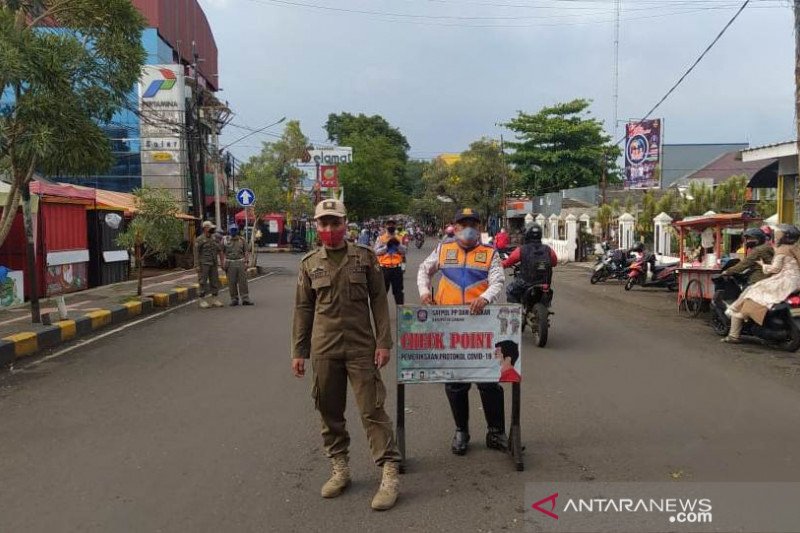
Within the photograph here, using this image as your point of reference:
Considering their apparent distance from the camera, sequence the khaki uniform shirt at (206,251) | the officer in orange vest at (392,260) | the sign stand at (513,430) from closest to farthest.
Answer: the sign stand at (513,430) → the officer in orange vest at (392,260) → the khaki uniform shirt at (206,251)

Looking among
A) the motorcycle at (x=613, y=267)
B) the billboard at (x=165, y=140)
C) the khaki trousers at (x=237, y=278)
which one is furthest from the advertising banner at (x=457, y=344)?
the billboard at (x=165, y=140)

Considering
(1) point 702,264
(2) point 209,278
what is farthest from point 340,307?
(2) point 209,278

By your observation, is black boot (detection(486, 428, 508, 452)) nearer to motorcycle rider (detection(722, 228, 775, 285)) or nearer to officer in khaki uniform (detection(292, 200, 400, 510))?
officer in khaki uniform (detection(292, 200, 400, 510))

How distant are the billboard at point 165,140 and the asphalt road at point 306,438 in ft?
84.5

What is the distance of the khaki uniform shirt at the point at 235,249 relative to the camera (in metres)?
13.4

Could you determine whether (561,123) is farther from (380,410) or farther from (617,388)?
(380,410)

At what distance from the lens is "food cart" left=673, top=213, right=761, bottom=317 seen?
34.9 feet

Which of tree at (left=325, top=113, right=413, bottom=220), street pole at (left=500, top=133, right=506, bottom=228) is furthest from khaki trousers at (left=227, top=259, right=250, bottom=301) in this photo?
tree at (left=325, top=113, right=413, bottom=220)

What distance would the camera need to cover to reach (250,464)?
4336mm

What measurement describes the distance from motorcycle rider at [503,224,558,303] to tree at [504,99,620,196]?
3425 centimetres

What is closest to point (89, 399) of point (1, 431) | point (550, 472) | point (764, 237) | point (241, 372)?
point (1, 431)

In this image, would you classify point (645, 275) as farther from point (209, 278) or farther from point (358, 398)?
point (358, 398)

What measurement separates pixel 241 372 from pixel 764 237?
7.41m

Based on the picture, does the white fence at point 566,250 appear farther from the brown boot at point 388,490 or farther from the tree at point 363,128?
the tree at point 363,128
